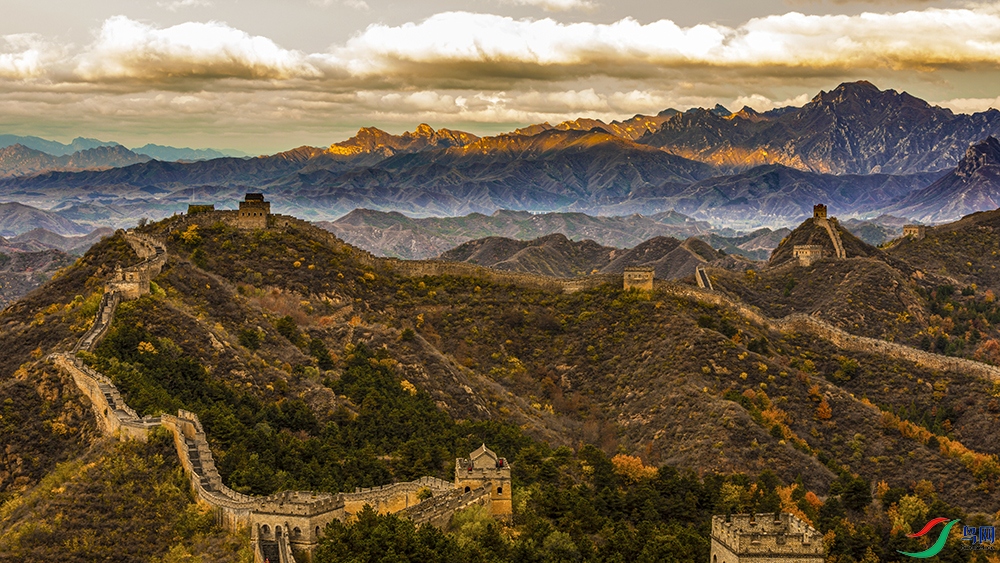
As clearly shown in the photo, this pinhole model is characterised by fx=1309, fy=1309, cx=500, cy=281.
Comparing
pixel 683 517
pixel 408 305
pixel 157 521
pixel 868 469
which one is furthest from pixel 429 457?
pixel 408 305

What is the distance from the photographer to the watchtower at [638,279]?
155250 mm

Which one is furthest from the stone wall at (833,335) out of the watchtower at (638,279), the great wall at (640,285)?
the watchtower at (638,279)

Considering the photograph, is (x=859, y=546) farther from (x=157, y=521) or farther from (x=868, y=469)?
(x=157, y=521)

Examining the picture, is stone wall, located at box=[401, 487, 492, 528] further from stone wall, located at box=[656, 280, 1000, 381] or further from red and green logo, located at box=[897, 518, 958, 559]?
stone wall, located at box=[656, 280, 1000, 381]

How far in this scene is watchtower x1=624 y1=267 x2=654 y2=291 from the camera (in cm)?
15525

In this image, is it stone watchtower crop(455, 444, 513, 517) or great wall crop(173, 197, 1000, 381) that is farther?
great wall crop(173, 197, 1000, 381)

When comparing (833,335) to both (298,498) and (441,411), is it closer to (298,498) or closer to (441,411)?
(441,411)

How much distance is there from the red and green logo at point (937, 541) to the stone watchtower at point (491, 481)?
1457 inches

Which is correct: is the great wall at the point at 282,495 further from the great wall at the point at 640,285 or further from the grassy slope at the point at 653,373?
the great wall at the point at 640,285

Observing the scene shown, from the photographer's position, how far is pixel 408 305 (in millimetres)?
149500

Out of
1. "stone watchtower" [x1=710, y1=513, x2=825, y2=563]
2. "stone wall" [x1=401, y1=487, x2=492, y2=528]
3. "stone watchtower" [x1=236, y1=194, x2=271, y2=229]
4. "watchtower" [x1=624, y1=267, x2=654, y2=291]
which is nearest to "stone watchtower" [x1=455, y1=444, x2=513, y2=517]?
"stone wall" [x1=401, y1=487, x2=492, y2=528]

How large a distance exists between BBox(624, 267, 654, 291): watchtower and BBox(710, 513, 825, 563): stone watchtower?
9286 centimetres

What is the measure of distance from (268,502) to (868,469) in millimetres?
73359

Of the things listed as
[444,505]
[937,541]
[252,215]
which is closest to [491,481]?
[444,505]
